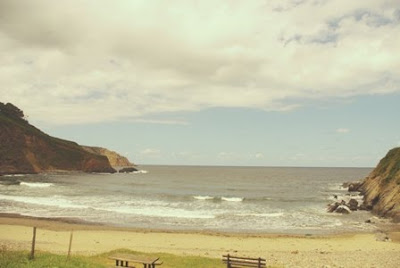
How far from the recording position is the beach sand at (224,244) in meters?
24.2

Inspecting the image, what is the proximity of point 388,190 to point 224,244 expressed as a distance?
102ft

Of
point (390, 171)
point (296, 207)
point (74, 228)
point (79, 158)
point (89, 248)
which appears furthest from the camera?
point (79, 158)

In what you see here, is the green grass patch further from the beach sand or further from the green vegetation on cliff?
the green vegetation on cliff

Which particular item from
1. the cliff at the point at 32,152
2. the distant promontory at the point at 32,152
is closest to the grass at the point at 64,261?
the distant promontory at the point at 32,152

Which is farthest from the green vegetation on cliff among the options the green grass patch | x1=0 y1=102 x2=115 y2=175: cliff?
x1=0 y1=102 x2=115 y2=175: cliff

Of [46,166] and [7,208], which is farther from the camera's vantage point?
[46,166]

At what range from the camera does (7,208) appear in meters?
46.0

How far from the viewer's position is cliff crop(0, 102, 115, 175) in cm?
11544

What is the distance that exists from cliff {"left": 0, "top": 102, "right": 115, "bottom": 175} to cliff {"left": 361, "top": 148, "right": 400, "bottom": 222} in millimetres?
104441

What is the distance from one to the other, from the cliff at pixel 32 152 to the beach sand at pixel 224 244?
3560 inches

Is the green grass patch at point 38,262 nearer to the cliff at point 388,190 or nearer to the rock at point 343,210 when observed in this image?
the cliff at point 388,190

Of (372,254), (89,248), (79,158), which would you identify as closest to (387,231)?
(372,254)

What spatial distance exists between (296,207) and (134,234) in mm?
30498

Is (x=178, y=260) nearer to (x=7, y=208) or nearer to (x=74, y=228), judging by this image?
(x=74, y=228)
